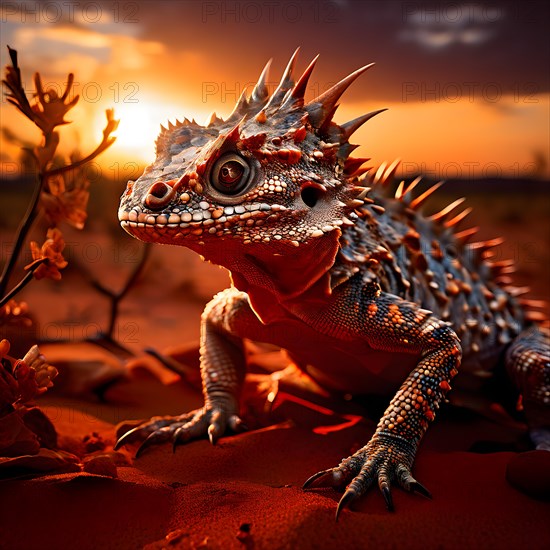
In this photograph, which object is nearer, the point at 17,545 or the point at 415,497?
the point at 17,545

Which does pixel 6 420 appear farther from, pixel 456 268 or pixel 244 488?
pixel 456 268

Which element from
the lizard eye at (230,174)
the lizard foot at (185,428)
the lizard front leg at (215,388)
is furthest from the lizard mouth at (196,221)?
the lizard foot at (185,428)

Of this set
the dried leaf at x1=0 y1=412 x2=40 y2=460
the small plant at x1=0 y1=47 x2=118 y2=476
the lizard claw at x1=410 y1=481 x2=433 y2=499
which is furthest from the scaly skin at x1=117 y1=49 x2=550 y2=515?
the dried leaf at x1=0 y1=412 x2=40 y2=460

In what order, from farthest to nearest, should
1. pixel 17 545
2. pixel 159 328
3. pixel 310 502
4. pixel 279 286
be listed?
pixel 159 328, pixel 279 286, pixel 310 502, pixel 17 545

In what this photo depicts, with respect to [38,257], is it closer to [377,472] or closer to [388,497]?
[377,472]

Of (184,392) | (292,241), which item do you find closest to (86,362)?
(184,392)

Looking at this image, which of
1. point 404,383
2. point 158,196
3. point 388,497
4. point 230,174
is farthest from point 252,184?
point 388,497
